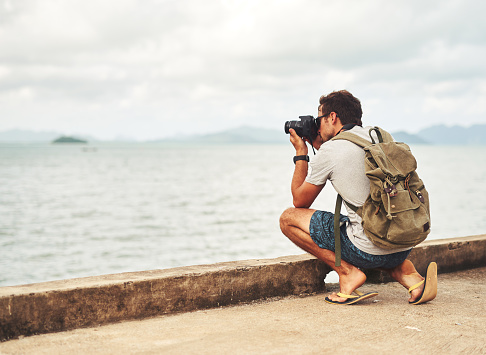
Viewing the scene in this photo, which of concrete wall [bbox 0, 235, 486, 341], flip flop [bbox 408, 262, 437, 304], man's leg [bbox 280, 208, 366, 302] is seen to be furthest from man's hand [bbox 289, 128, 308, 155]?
flip flop [bbox 408, 262, 437, 304]

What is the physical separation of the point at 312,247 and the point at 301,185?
0.46 m

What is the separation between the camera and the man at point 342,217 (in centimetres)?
325

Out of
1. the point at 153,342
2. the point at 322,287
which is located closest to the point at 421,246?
the point at 322,287

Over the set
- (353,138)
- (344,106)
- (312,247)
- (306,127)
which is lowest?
(312,247)

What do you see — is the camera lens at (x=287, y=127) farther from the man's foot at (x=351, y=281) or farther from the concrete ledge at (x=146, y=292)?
the man's foot at (x=351, y=281)

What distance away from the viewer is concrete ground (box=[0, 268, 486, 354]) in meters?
2.61

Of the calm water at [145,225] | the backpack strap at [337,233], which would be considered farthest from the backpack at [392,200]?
the calm water at [145,225]

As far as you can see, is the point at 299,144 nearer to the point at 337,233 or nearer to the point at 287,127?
the point at 287,127

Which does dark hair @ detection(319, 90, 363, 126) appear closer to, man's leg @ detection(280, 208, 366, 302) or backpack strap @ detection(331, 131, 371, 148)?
backpack strap @ detection(331, 131, 371, 148)

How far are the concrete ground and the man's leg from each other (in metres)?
0.16

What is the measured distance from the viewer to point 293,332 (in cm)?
287

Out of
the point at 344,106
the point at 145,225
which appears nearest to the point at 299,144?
the point at 344,106

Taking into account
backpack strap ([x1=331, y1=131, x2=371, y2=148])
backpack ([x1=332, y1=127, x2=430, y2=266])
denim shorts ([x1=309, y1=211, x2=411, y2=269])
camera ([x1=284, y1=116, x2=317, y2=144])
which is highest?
camera ([x1=284, y1=116, x2=317, y2=144])

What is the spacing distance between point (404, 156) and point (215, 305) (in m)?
1.58
